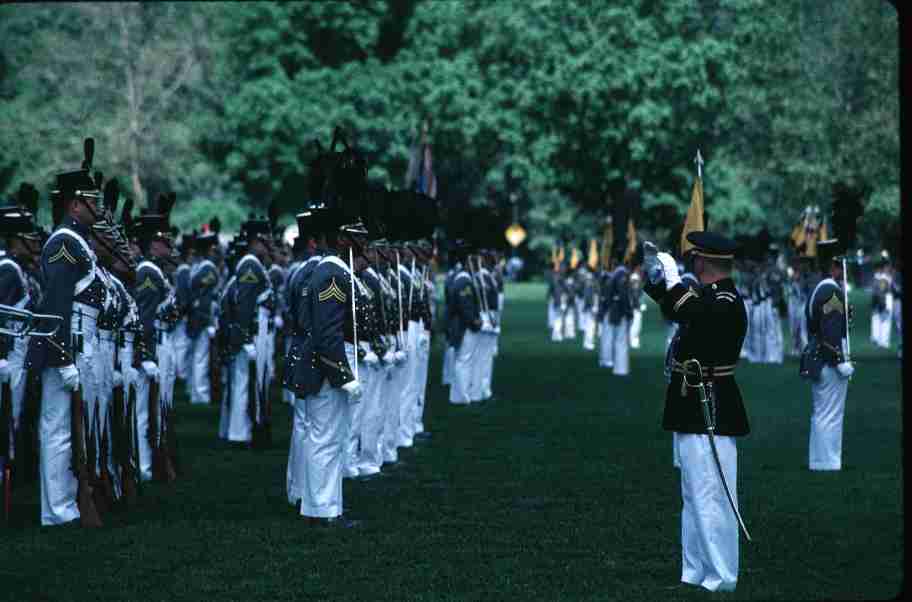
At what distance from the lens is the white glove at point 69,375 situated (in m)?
12.5

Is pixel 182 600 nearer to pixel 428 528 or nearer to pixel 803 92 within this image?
pixel 428 528

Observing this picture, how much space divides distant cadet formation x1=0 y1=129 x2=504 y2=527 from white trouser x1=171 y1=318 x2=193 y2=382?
12.5 feet

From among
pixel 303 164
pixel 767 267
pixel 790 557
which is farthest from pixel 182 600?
pixel 303 164

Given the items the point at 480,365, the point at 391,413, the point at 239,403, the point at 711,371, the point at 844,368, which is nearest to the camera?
the point at 711,371

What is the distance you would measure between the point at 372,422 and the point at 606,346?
1715 centimetres

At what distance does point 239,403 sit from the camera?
62.2ft

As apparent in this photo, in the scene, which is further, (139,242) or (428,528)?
(139,242)

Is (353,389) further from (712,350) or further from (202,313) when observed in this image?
A: (202,313)

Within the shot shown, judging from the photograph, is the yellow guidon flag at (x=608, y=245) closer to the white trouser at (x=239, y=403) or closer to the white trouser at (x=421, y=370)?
the white trouser at (x=421, y=370)

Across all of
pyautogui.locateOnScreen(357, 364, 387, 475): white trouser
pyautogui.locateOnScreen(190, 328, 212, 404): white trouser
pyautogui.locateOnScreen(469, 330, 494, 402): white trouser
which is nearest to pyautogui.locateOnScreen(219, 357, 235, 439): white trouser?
pyautogui.locateOnScreen(357, 364, 387, 475): white trouser

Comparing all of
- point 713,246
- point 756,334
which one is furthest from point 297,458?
point 756,334

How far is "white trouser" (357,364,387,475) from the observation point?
16.3m

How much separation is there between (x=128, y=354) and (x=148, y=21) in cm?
5614

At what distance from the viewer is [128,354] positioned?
14.5 m
